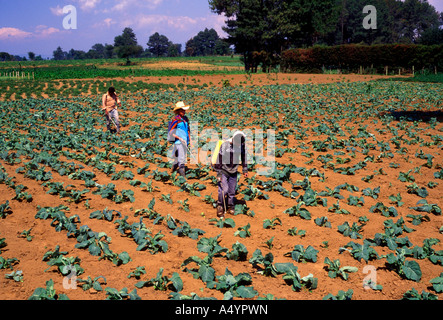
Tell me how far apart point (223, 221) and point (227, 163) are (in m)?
1.11

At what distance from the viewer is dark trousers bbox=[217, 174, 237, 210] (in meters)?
6.96

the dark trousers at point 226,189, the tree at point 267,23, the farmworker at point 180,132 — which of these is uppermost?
the tree at point 267,23

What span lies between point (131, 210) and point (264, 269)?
326cm

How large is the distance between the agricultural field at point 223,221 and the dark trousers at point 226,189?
1.15 ft

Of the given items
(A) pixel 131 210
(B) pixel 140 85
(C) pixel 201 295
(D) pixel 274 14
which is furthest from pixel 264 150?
(D) pixel 274 14

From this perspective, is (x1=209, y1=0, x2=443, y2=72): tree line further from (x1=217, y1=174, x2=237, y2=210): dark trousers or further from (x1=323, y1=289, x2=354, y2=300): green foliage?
(x1=323, y1=289, x2=354, y2=300): green foliage

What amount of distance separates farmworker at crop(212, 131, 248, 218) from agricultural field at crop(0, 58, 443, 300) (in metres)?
0.45

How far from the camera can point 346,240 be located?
617cm

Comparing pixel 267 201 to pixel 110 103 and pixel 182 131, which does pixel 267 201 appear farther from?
pixel 110 103

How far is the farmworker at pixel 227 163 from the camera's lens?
686 cm

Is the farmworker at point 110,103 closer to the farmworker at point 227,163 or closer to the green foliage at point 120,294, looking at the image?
the farmworker at point 227,163

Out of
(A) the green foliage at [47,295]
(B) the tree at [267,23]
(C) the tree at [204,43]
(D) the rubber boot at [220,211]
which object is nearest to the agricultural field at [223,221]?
(A) the green foliage at [47,295]

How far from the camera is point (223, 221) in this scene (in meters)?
6.71
